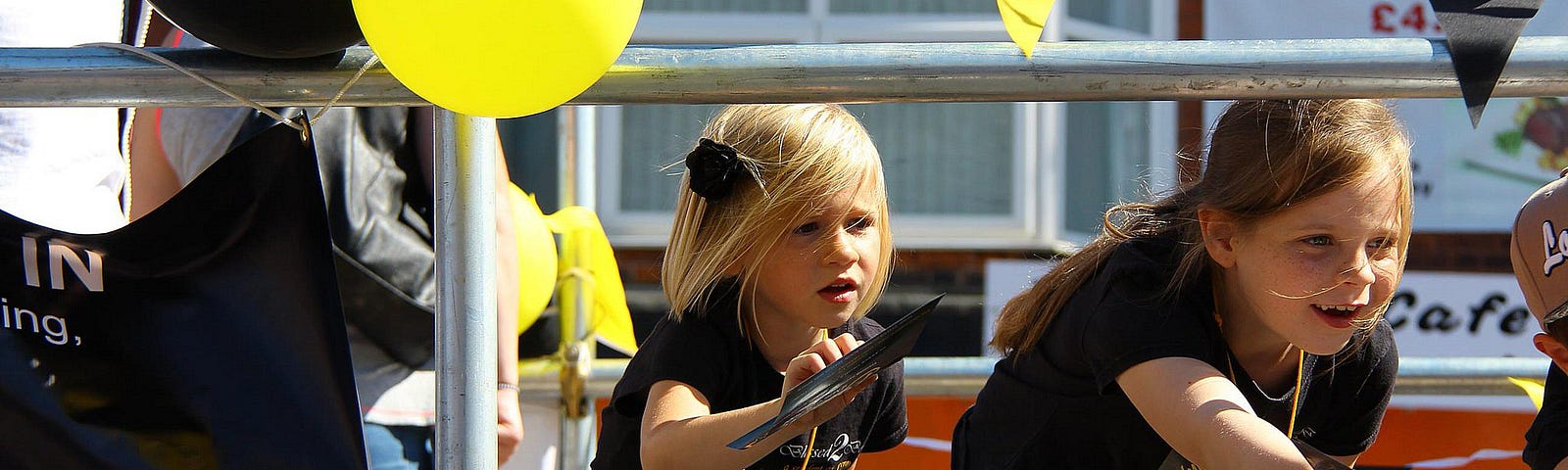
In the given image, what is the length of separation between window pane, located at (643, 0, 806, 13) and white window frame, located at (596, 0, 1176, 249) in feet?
0.11

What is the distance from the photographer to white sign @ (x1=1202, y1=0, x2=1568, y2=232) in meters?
5.46

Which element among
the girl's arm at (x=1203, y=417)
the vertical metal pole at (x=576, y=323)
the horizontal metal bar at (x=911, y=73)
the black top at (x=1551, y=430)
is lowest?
the vertical metal pole at (x=576, y=323)

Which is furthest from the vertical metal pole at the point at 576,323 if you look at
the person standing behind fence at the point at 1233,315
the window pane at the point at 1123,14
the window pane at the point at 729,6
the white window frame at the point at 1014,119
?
the window pane at the point at 1123,14

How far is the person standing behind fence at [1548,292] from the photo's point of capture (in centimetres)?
170

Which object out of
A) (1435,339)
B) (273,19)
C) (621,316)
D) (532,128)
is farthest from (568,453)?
(1435,339)

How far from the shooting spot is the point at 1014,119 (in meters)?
6.15

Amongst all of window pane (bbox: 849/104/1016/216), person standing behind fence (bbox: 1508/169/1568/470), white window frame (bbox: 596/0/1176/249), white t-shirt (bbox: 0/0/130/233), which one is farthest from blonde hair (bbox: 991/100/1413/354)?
window pane (bbox: 849/104/1016/216)

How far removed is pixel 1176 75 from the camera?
136cm

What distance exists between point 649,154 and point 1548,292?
4.78m

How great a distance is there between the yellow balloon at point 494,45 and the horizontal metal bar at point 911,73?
9 cm

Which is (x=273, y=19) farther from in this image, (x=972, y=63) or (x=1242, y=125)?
(x=1242, y=125)

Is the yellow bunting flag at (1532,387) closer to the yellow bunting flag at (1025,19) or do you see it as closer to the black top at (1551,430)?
the black top at (1551,430)

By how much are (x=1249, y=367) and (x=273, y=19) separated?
1.18 m

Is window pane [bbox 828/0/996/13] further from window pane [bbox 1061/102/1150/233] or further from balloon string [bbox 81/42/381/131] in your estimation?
balloon string [bbox 81/42/381/131]
